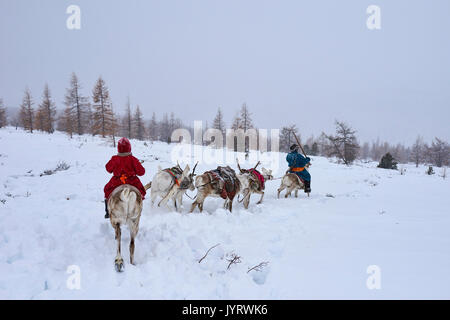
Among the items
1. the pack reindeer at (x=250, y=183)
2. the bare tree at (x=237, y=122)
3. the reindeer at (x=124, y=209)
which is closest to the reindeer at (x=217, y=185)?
the pack reindeer at (x=250, y=183)

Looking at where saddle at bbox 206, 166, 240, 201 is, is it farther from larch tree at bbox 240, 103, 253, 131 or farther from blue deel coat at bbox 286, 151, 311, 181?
larch tree at bbox 240, 103, 253, 131

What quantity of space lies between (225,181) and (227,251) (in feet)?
9.44

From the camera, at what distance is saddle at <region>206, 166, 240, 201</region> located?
22.4ft

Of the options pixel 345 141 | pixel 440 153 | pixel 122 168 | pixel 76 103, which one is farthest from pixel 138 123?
pixel 440 153

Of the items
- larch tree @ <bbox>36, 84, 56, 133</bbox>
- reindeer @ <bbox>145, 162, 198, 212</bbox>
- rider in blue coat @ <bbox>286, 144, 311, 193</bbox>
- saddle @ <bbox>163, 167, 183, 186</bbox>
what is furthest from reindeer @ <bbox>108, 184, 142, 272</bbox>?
larch tree @ <bbox>36, 84, 56, 133</bbox>

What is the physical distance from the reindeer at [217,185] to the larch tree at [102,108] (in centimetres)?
2494

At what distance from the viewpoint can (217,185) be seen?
22.3 feet

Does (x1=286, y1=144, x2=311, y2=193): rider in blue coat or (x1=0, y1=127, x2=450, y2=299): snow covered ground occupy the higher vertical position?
(x1=286, y1=144, x2=311, y2=193): rider in blue coat

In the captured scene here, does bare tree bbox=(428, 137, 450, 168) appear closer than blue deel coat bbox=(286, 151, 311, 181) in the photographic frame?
No

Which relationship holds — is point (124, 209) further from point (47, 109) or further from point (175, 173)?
point (47, 109)

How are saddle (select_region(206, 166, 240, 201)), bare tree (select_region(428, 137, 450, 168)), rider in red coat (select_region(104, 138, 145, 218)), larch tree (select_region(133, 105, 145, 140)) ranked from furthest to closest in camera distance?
bare tree (select_region(428, 137, 450, 168)) < larch tree (select_region(133, 105, 145, 140)) < saddle (select_region(206, 166, 240, 201)) < rider in red coat (select_region(104, 138, 145, 218))

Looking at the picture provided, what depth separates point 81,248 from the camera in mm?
3928
